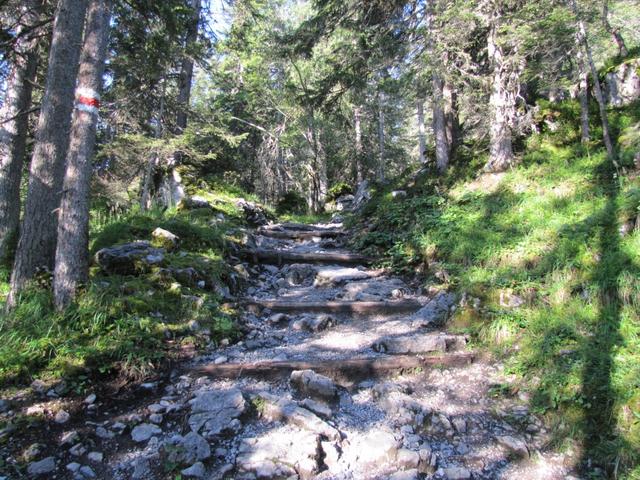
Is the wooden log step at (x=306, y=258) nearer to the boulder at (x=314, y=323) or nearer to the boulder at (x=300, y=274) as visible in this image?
the boulder at (x=300, y=274)

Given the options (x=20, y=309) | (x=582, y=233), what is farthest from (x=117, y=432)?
(x=582, y=233)

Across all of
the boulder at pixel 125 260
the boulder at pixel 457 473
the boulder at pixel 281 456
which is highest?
the boulder at pixel 125 260

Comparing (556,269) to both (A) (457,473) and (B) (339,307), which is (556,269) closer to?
(B) (339,307)

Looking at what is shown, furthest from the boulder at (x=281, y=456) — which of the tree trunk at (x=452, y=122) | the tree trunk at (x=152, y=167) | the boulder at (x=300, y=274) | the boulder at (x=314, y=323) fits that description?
the tree trunk at (x=452, y=122)

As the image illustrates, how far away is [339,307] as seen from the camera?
591 cm

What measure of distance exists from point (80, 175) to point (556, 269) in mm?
6001

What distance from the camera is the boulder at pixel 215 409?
10.5 feet

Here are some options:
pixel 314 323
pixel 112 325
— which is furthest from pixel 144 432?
pixel 314 323

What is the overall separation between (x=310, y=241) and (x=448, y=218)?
4.43 meters

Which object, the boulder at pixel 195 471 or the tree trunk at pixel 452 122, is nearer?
the boulder at pixel 195 471

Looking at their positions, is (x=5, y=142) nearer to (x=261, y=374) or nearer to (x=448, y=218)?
(x=261, y=374)

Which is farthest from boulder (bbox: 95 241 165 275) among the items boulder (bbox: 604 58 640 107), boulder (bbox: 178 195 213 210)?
boulder (bbox: 604 58 640 107)

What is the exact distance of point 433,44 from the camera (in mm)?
8844

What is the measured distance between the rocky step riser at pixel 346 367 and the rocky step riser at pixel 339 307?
1.50 m
